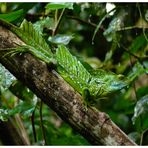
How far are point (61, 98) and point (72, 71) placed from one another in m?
0.06

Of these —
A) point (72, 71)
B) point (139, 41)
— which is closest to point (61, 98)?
point (72, 71)

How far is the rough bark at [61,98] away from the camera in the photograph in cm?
50

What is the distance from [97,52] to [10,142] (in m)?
1.29

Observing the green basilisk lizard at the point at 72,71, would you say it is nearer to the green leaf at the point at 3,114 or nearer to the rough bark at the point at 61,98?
the rough bark at the point at 61,98

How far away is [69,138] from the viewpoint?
100 cm

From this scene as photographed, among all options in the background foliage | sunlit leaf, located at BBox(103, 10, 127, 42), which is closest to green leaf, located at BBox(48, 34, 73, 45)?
the background foliage

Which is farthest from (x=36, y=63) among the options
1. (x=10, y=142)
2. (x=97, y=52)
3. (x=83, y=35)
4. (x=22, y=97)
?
(x=97, y=52)

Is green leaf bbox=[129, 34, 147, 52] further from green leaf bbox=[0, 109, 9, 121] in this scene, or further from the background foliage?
green leaf bbox=[0, 109, 9, 121]

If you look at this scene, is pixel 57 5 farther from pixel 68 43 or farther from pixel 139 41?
pixel 139 41

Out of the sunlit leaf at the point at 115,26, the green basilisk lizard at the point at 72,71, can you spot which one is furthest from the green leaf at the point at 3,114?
the sunlit leaf at the point at 115,26

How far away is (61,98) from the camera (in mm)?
519

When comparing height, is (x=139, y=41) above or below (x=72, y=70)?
below

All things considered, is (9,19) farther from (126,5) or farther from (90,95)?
(126,5)

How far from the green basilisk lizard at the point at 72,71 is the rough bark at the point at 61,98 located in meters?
0.01
